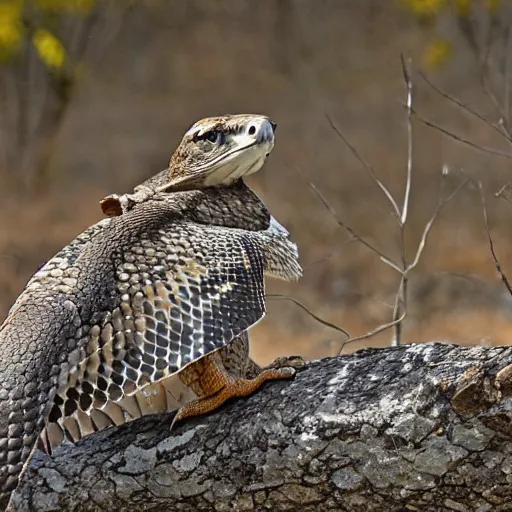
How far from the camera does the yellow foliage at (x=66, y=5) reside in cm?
1241

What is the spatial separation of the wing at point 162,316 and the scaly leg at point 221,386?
0.21 meters

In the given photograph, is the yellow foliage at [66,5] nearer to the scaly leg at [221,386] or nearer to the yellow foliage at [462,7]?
the yellow foliage at [462,7]

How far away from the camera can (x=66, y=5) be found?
1277 centimetres

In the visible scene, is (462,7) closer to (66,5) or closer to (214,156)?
(66,5)

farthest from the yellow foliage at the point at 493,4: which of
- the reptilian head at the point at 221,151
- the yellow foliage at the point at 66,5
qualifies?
the reptilian head at the point at 221,151

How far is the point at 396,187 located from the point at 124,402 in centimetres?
1061

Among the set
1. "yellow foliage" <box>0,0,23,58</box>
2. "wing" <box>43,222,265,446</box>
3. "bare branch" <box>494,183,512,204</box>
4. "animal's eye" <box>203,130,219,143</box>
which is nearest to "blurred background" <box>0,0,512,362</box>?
"yellow foliage" <box>0,0,23,58</box>

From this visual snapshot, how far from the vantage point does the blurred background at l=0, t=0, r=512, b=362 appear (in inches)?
428

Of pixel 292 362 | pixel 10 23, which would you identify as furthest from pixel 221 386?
pixel 10 23

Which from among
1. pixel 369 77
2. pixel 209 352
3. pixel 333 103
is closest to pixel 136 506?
pixel 209 352

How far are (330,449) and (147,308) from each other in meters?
0.64

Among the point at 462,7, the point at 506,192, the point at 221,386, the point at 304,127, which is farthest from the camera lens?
Answer: the point at 304,127

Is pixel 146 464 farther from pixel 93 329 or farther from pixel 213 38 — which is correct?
pixel 213 38

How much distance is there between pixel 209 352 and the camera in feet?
8.62
